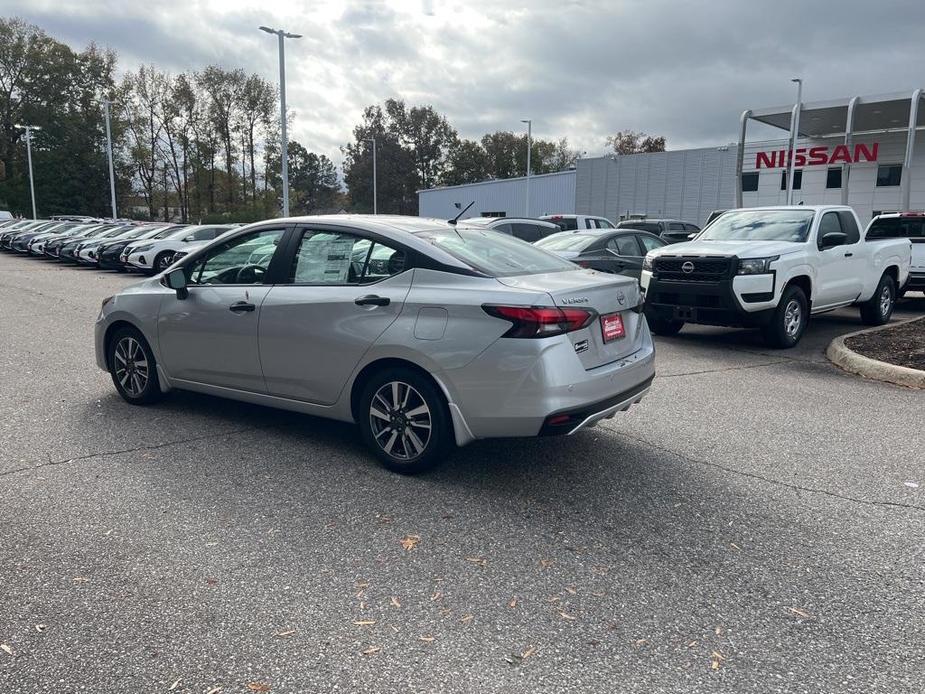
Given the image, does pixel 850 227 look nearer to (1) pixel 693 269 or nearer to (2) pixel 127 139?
(1) pixel 693 269

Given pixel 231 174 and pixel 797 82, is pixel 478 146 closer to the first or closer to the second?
pixel 231 174

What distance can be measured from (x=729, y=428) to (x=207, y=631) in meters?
4.30

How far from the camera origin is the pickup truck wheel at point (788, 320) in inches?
372

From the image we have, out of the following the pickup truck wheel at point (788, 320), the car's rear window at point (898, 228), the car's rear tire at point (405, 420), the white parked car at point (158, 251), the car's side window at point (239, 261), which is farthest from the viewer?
the white parked car at point (158, 251)

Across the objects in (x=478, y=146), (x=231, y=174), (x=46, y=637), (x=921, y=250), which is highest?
(x=478, y=146)

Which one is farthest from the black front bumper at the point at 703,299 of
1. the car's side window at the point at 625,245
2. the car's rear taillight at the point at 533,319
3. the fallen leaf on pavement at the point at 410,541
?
the fallen leaf on pavement at the point at 410,541

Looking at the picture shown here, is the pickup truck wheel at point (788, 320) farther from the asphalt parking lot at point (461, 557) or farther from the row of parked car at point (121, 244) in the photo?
the row of parked car at point (121, 244)

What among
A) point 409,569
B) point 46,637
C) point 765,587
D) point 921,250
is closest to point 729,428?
point 765,587

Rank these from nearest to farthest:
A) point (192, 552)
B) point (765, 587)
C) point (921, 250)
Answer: point (765, 587) < point (192, 552) < point (921, 250)

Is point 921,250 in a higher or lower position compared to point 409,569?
higher

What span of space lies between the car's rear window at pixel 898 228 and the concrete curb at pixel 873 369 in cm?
762

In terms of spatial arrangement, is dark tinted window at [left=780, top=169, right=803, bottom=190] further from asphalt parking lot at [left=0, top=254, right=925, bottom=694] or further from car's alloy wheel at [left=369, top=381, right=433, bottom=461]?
car's alloy wheel at [left=369, top=381, right=433, bottom=461]

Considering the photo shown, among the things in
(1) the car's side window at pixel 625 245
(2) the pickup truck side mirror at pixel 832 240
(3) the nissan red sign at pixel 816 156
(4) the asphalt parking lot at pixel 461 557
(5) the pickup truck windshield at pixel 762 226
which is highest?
(3) the nissan red sign at pixel 816 156

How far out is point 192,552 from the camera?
3557 mm
